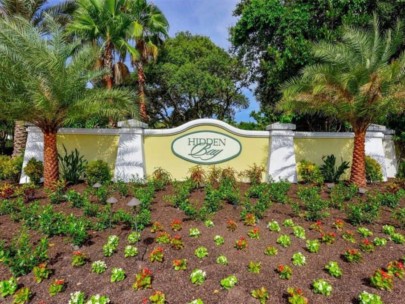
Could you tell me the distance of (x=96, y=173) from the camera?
9.30 meters

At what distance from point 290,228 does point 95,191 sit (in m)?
5.50

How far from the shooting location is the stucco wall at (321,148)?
432 inches

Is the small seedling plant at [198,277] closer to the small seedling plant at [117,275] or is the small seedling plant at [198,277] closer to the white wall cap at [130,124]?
the small seedling plant at [117,275]

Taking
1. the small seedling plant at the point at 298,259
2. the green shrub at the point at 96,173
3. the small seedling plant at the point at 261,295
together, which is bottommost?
the small seedling plant at the point at 261,295

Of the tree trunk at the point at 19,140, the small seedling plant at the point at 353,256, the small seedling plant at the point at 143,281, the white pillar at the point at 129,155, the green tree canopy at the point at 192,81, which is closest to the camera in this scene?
the small seedling plant at the point at 143,281

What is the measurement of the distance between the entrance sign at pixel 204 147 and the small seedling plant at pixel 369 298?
6986mm

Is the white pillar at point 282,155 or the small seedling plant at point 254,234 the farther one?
the white pillar at point 282,155

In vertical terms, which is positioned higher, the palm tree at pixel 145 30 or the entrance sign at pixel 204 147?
the palm tree at pixel 145 30

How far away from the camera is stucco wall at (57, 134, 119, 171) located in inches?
396

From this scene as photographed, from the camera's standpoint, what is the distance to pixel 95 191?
8.26 metres

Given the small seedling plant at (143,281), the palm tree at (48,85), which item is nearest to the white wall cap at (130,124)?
the palm tree at (48,85)

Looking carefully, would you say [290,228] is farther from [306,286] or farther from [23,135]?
[23,135]

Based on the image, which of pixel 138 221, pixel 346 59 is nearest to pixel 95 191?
pixel 138 221

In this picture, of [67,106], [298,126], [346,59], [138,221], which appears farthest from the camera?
[298,126]
